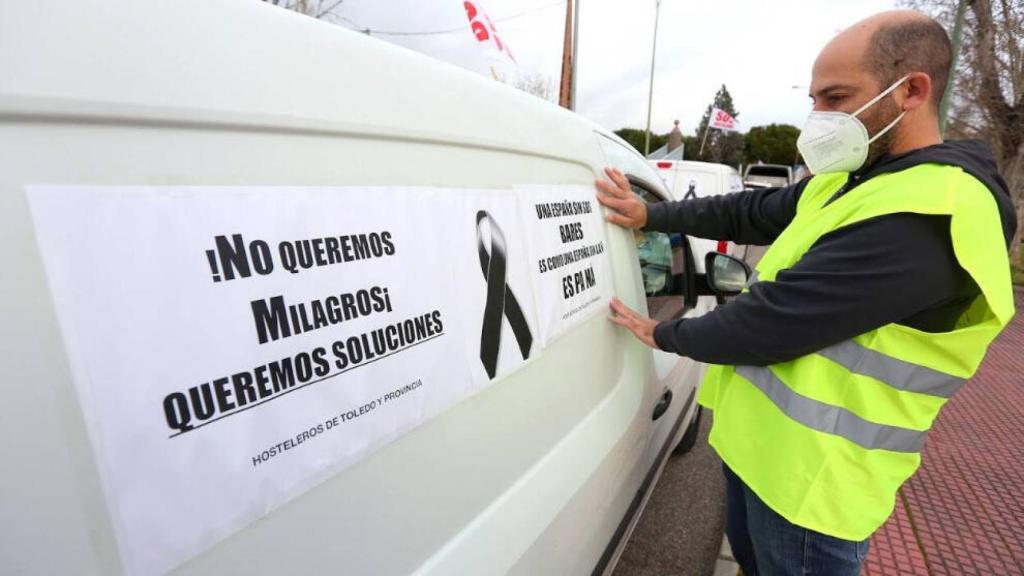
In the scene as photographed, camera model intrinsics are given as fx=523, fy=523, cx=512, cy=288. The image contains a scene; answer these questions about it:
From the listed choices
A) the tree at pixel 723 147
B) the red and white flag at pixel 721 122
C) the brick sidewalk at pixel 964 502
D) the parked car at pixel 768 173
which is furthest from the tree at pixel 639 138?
the brick sidewalk at pixel 964 502

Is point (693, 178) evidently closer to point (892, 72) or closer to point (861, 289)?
point (892, 72)

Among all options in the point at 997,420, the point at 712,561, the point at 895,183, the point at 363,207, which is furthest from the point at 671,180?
the point at 363,207

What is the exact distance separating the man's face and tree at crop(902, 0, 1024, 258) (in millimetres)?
11895

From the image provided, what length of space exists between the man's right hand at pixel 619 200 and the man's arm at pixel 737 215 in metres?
0.19

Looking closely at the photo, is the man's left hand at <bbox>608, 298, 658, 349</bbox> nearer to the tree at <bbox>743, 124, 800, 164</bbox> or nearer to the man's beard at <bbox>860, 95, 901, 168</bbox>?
the man's beard at <bbox>860, 95, 901, 168</bbox>

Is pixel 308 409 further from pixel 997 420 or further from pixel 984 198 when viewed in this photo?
pixel 997 420

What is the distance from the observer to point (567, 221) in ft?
4.75

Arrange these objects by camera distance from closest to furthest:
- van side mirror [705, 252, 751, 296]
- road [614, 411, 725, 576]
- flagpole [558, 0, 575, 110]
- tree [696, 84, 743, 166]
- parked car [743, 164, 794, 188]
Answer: road [614, 411, 725, 576], van side mirror [705, 252, 751, 296], flagpole [558, 0, 575, 110], parked car [743, 164, 794, 188], tree [696, 84, 743, 166]

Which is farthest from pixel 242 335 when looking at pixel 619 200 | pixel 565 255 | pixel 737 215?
pixel 737 215

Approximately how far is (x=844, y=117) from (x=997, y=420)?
4509mm

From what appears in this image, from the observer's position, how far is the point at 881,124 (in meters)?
1.42

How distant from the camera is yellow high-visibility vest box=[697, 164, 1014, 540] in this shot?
1.18m

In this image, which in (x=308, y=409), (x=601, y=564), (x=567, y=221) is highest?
(x=567, y=221)

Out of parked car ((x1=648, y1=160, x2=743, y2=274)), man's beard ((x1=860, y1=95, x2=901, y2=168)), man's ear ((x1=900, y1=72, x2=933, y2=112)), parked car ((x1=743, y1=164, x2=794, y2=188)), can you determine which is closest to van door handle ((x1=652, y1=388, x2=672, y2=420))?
man's beard ((x1=860, y1=95, x2=901, y2=168))
